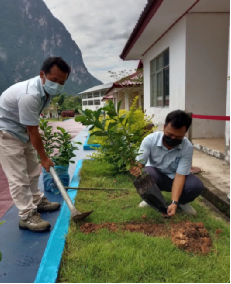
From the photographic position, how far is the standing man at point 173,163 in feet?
6.60

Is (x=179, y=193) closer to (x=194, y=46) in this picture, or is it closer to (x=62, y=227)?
(x=62, y=227)

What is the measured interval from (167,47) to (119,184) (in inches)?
158

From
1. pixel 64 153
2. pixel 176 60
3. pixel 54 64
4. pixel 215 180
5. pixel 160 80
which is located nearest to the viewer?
pixel 54 64

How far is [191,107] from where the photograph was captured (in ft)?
15.9

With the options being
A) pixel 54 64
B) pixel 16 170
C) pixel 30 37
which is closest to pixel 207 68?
pixel 30 37

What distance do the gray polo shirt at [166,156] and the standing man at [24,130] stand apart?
0.97 m

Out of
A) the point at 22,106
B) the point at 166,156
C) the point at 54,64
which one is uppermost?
the point at 54,64

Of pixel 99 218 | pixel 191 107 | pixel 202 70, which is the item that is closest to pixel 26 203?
pixel 99 218

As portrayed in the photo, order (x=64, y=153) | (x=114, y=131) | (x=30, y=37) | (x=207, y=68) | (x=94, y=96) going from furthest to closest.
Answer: (x=94, y=96) → (x=207, y=68) → (x=64, y=153) → (x=30, y=37) → (x=114, y=131)

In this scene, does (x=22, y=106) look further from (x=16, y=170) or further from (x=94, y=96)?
(x=94, y=96)

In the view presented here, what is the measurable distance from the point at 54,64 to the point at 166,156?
1383mm

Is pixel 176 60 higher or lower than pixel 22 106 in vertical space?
higher

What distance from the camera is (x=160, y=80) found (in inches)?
272

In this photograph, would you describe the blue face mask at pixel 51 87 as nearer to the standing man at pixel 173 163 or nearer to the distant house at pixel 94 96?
→ the standing man at pixel 173 163
